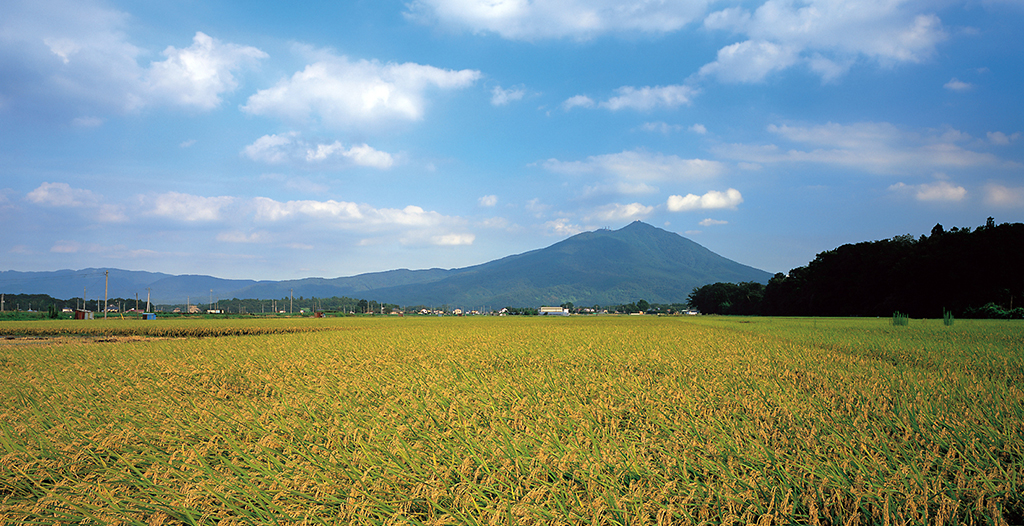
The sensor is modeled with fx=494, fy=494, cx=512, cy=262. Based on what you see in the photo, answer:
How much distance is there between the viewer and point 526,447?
376 cm

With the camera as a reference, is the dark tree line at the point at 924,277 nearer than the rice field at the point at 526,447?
No

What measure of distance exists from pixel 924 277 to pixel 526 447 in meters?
60.4

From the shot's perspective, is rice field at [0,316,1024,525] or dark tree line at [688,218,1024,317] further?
dark tree line at [688,218,1024,317]

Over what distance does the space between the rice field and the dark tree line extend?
41.7 m

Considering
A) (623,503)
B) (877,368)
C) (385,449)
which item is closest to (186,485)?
(385,449)

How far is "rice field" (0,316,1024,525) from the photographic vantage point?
2793 millimetres

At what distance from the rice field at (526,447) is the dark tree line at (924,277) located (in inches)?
1643

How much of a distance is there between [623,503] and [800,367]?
718cm

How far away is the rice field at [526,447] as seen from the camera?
2.79 metres

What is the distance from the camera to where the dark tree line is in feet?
134

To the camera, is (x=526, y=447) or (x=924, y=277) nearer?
(x=526, y=447)

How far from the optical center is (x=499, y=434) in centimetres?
431

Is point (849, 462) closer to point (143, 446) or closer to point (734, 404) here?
point (734, 404)

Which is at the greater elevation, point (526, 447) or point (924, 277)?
point (924, 277)
